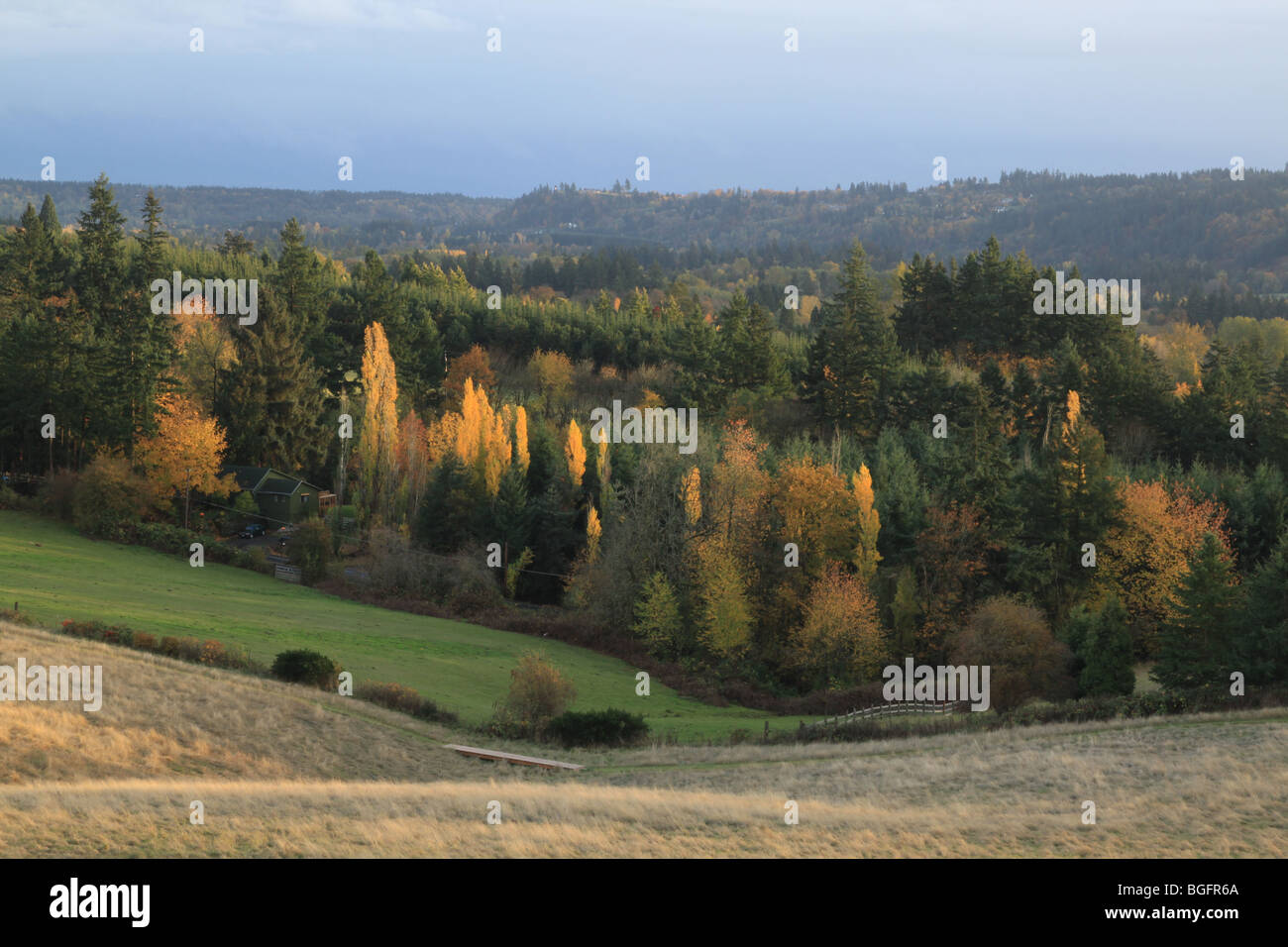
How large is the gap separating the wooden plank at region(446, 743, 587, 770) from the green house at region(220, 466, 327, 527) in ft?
129

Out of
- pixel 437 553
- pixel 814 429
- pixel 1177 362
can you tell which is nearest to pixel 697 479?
pixel 437 553

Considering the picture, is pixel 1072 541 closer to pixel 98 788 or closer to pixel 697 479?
pixel 697 479

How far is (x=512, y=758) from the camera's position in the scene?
31.0m

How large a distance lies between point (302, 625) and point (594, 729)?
17.8 m

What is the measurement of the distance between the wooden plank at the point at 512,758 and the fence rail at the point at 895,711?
938 centimetres

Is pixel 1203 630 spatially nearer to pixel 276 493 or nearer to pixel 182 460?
pixel 276 493

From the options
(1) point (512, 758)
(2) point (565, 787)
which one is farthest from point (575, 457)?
(2) point (565, 787)

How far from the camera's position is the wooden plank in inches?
1195

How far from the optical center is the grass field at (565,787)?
1911cm

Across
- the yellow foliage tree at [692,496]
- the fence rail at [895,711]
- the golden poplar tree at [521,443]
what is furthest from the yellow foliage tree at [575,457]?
the fence rail at [895,711]

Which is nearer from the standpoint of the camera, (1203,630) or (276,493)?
(1203,630)

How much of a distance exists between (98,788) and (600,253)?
507ft

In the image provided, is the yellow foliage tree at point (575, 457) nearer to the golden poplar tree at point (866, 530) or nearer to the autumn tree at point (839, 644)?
the golden poplar tree at point (866, 530)

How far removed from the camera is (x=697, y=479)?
55656mm
